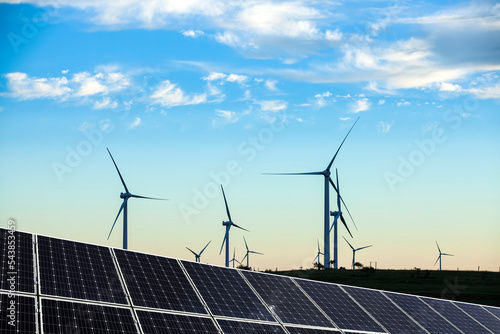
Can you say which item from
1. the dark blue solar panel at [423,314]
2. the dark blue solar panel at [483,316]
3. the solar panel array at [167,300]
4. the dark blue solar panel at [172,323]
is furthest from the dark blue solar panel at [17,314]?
the dark blue solar panel at [483,316]

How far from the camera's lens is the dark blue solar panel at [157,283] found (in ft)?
110

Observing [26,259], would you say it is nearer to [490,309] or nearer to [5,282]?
[5,282]

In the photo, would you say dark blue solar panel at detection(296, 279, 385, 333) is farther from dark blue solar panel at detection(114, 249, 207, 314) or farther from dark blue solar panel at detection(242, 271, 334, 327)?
dark blue solar panel at detection(114, 249, 207, 314)

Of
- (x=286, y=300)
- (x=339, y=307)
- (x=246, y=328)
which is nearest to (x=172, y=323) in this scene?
(x=246, y=328)

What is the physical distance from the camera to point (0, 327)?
2611 centimetres

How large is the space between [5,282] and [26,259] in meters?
2.73

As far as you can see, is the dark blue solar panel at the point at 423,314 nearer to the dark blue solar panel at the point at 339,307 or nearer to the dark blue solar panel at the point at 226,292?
the dark blue solar panel at the point at 339,307

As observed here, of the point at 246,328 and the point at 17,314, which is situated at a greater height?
the point at 17,314

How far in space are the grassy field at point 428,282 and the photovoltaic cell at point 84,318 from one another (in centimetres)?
7093

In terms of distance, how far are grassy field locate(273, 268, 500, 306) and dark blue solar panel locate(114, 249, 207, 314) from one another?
64867 mm

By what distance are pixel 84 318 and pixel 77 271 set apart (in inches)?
165

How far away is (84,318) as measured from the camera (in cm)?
2945

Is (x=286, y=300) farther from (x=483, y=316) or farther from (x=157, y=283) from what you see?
(x=483, y=316)

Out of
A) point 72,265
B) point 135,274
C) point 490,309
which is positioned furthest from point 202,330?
point 490,309
